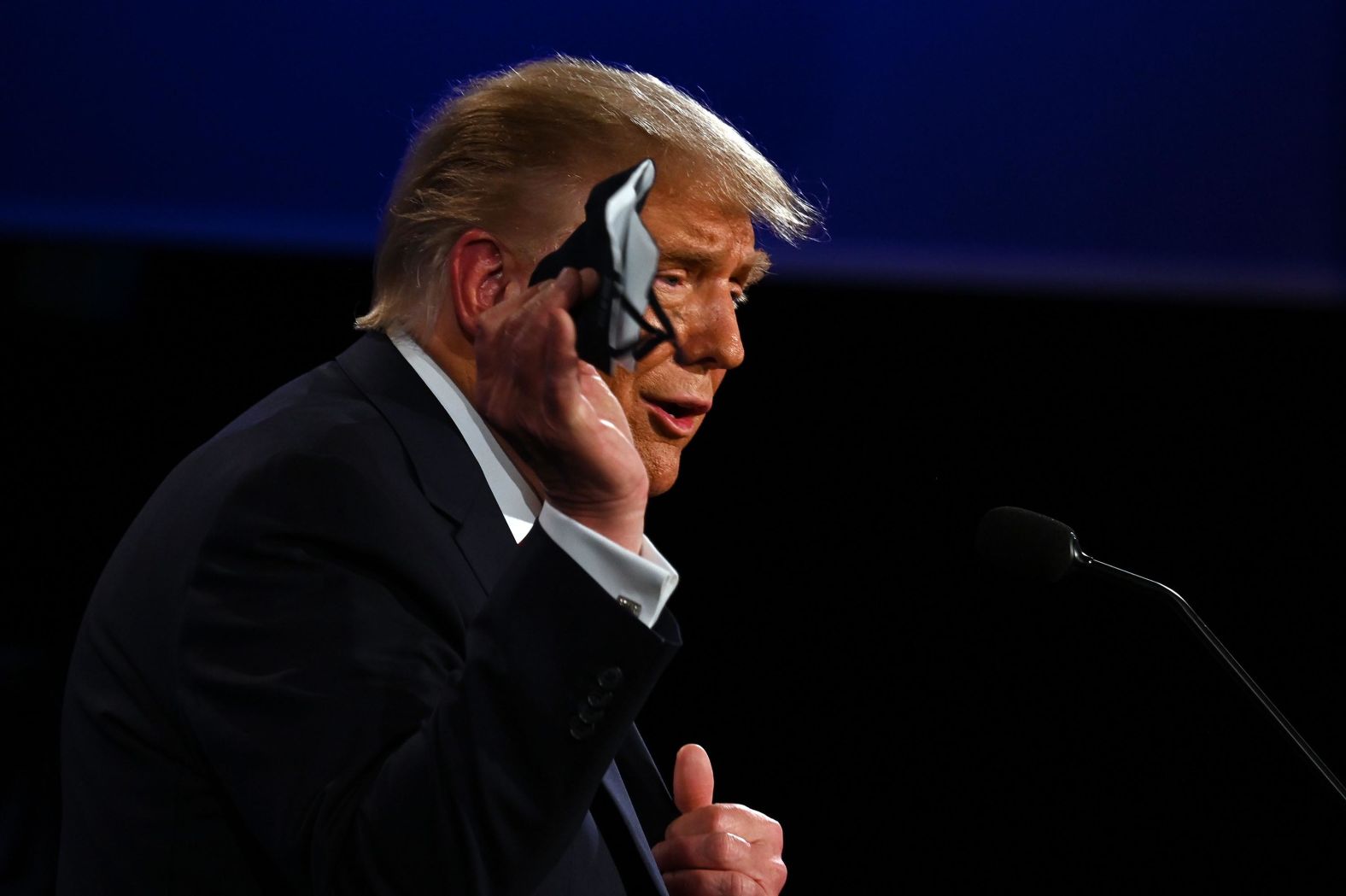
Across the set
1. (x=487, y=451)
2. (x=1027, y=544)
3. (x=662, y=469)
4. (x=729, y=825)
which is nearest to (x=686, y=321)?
(x=662, y=469)

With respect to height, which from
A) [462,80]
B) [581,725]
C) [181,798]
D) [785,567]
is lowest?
[785,567]

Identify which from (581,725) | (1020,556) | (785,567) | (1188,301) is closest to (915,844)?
(785,567)

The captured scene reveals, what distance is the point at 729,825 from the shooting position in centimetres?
142

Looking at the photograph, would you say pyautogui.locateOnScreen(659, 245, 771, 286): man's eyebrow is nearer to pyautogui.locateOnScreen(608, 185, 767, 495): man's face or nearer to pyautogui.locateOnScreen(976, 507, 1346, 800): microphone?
pyautogui.locateOnScreen(608, 185, 767, 495): man's face

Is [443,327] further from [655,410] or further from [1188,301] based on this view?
[1188,301]

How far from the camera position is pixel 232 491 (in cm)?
101

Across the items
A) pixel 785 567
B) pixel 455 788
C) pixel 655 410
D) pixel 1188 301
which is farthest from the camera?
pixel 785 567

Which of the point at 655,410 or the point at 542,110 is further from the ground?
the point at 542,110

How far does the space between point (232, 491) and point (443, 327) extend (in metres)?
0.37

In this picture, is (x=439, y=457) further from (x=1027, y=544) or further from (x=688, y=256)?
(x=1027, y=544)

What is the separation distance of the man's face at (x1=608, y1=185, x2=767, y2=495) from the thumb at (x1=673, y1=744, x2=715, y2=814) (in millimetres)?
314

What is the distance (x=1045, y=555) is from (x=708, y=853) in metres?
0.48

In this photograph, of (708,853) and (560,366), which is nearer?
(560,366)

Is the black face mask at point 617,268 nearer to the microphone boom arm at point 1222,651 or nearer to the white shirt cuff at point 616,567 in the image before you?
the white shirt cuff at point 616,567
